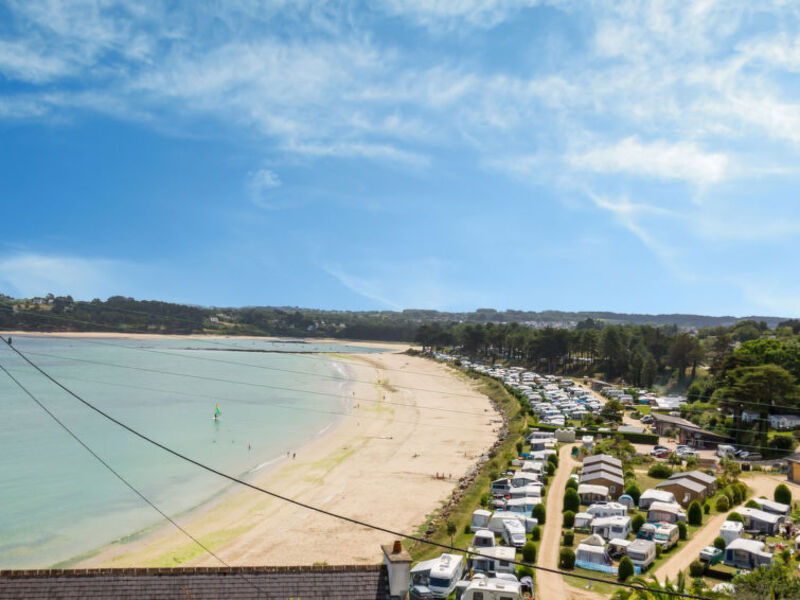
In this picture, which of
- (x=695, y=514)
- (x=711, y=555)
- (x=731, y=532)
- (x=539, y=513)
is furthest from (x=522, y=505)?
(x=731, y=532)

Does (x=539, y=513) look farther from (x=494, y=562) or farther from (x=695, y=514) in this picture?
(x=695, y=514)

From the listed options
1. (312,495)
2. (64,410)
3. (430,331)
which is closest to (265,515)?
(312,495)

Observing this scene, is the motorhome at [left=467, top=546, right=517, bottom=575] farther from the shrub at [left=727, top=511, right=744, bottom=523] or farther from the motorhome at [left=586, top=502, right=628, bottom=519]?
the shrub at [left=727, top=511, right=744, bottom=523]

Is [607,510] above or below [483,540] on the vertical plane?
above

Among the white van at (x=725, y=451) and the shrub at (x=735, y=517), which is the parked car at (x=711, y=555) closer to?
the shrub at (x=735, y=517)

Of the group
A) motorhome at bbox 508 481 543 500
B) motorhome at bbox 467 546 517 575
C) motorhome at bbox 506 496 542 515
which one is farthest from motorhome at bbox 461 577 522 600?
motorhome at bbox 508 481 543 500

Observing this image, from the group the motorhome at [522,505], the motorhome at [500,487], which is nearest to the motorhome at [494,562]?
the motorhome at [522,505]

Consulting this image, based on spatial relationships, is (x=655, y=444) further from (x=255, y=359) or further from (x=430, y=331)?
(x=430, y=331)
